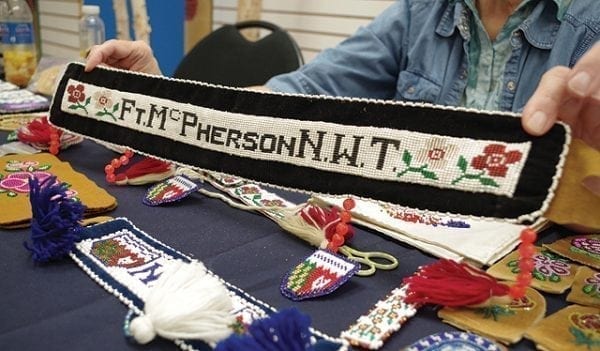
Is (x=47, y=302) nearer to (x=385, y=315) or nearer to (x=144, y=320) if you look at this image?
(x=144, y=320)

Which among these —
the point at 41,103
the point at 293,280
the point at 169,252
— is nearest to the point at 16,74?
the point at 41,103

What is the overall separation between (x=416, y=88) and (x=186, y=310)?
69 centimetres

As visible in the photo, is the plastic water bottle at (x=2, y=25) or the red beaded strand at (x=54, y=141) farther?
the plastic water bottle at (x=2, y=25)

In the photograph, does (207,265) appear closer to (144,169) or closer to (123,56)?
(144,169)

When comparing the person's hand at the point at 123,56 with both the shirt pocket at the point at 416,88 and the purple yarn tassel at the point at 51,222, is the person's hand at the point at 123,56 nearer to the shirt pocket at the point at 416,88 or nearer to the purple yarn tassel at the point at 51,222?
the purple yarn tassel at the point at 51,222

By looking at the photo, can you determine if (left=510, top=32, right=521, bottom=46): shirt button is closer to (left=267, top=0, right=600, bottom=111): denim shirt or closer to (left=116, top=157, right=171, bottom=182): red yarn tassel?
(left=267, top=0, right=600, bottom=111): denim shirt

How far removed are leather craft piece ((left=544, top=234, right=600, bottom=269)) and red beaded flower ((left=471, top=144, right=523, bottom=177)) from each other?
0.54ft

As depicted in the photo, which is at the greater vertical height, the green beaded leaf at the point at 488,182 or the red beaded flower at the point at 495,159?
the red beaded flower at the point at 495,159

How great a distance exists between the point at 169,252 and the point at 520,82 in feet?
2.05

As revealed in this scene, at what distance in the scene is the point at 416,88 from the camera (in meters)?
1.00

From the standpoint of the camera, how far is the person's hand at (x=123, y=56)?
0.90 metres

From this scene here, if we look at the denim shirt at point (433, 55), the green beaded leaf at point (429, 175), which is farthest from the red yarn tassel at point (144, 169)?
the green beaded leaf at point (429, 175)

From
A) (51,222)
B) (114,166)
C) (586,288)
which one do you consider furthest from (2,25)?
(586,288)

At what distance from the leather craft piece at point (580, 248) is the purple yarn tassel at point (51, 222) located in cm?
53
